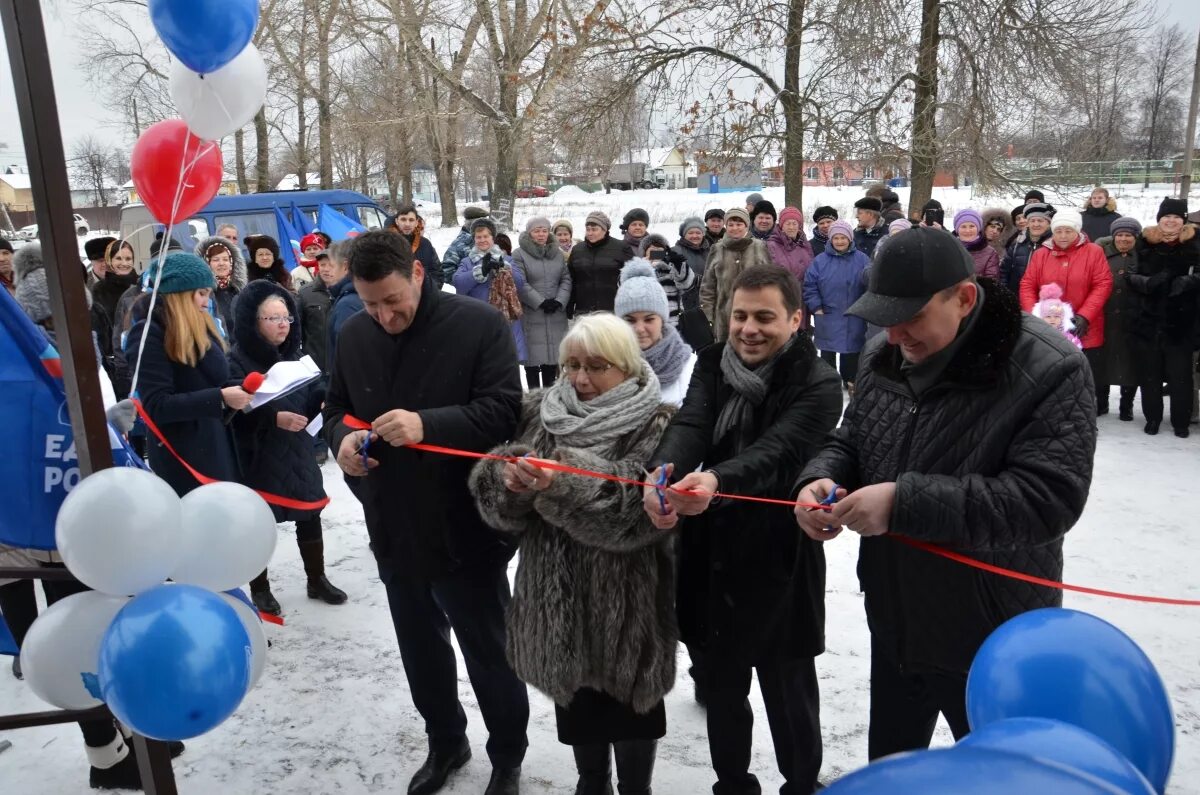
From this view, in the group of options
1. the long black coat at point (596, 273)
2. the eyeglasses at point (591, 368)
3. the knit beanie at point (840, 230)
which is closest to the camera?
the eyeglasses at point (591, 368)

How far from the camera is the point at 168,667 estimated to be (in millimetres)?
1963

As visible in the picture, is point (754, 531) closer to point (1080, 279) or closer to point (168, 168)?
point (168, 168)

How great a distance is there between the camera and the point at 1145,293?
7406mm

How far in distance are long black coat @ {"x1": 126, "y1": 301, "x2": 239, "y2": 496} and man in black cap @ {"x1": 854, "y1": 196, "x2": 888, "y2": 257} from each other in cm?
723

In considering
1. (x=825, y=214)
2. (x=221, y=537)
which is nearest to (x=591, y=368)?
(x=221, y=537)

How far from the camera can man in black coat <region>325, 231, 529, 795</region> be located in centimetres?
290

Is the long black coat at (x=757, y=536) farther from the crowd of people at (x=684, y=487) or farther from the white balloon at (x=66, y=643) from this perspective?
the white balloon at (x=66, y=643)

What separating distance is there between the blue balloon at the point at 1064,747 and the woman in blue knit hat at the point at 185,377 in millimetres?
3469

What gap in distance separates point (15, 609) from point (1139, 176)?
1793 inches

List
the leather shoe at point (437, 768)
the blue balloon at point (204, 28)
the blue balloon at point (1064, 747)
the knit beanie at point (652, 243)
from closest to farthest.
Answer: the blue balloon at point (1064, 747) < the blue balloon at point (204, 28) < the leather shoe at point (437, 768) < the knit beanie at point (652, 243)

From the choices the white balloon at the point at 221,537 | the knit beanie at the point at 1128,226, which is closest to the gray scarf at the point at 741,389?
the white balloon at the point at 221,537

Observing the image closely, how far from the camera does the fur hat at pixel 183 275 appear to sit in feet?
13.0

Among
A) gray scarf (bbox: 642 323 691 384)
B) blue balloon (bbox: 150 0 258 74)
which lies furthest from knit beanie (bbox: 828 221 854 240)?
blue balloon (bbox: 150 0 258 74)

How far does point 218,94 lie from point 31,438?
1183mm
